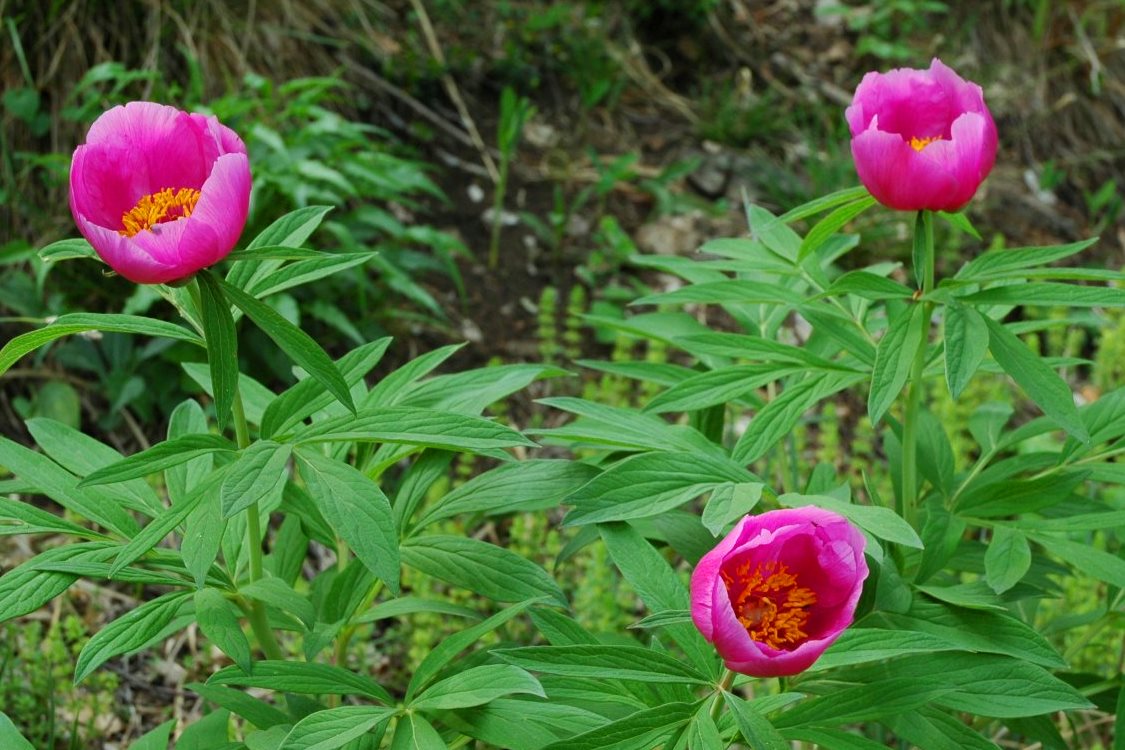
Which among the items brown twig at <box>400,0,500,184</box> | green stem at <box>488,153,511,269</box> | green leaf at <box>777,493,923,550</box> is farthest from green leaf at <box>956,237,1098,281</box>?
brown twig at <box>400,0,500,184</box>

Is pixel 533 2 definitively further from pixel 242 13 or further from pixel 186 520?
pixel 186 520

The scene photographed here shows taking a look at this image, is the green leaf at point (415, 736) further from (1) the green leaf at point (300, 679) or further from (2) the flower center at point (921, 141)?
(2) the flower center at point (921, 141)

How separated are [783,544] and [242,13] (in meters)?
2.82

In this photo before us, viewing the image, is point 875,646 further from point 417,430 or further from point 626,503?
point 417,430

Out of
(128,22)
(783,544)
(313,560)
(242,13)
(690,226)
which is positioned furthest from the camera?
(690,226)

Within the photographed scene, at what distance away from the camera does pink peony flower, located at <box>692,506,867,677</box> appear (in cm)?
109

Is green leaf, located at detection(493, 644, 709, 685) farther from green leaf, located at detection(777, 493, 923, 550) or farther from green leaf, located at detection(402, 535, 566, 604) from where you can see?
green leaf, located at detection(777, 493, 923, 550)

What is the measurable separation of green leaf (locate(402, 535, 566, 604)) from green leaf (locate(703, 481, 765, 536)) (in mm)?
185

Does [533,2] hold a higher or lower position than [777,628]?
lower

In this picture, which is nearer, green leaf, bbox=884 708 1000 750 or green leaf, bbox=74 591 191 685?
green leaf, bbox=74 591 191 685

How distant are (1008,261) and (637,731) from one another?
679mm

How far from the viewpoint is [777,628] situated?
1172 millimetres

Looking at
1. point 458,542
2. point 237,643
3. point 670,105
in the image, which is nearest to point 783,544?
point 458,542

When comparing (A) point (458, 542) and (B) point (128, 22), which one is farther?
(B) point (128, 22)
